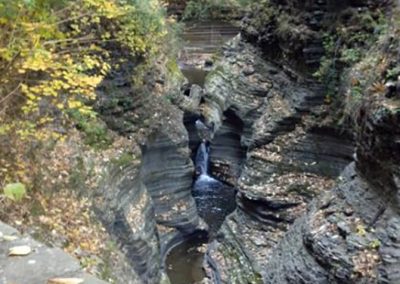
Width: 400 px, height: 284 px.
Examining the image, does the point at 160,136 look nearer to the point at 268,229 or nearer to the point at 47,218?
the point at 268,229

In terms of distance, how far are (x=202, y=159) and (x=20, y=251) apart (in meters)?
20.2

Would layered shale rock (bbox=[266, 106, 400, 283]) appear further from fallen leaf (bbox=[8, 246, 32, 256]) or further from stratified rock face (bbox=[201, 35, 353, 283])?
fallen leaf (bbox=[8, 246, 32, 256])

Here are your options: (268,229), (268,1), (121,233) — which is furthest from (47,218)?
(268,1)

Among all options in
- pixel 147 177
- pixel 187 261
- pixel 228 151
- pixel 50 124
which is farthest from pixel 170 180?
pixel 50 124

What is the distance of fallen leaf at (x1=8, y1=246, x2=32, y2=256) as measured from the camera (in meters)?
2.78

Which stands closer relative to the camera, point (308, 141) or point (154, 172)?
point (308, 141)

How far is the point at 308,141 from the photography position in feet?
43.9

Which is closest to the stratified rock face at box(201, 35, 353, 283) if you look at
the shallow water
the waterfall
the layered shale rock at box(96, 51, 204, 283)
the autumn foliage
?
the shallow water

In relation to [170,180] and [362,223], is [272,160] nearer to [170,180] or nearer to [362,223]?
[170,180]

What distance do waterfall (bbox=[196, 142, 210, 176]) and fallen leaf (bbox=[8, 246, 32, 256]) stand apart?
19633 mm

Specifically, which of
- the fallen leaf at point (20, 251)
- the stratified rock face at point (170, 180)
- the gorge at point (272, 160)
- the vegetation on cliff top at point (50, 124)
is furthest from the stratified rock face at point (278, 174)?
the fallen leaf at point (20, 251)

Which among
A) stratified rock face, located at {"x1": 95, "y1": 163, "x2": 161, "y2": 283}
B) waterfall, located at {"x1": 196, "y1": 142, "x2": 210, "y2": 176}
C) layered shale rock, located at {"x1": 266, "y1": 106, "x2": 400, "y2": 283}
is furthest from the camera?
waterfall, located at {"x1": 196, "y1": 142, "x2": 210, "y2": 176}

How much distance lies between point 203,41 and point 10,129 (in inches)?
1310

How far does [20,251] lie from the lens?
9.18ft
